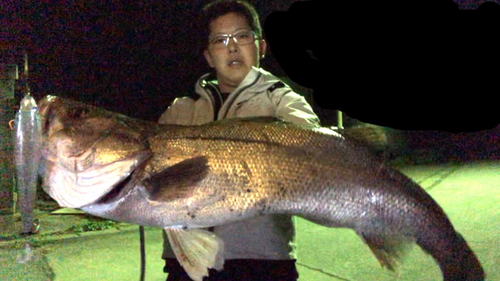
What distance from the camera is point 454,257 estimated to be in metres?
1.92

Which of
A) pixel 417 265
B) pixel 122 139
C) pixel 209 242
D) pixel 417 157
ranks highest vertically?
pixel 122 139

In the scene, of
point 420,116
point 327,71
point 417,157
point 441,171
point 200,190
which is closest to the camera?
point 200,190

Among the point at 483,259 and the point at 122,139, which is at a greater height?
the point at 122,139

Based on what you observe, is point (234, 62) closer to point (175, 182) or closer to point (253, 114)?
point (253, 114)

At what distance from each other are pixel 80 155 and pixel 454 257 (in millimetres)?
1514

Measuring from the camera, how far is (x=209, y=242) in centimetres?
196

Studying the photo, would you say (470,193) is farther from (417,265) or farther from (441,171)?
(417,265)

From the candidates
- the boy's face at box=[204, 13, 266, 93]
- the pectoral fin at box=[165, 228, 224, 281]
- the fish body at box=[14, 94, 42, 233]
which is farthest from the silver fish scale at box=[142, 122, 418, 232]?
the boy's face at box=[204, 13, 266, 93]

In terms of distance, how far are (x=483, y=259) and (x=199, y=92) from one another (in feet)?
13.6

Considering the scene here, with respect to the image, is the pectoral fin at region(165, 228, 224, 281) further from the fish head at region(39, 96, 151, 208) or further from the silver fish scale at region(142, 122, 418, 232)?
the fish head at region(39, 96, 151, 208)

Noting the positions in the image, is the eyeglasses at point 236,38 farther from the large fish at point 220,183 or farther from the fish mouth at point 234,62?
the large fish at point 220,183

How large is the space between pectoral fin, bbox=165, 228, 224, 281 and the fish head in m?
0.32

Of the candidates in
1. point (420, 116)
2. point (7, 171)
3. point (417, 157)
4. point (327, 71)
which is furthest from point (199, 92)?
point (417, 157)

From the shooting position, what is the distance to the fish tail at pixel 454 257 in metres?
1.92
